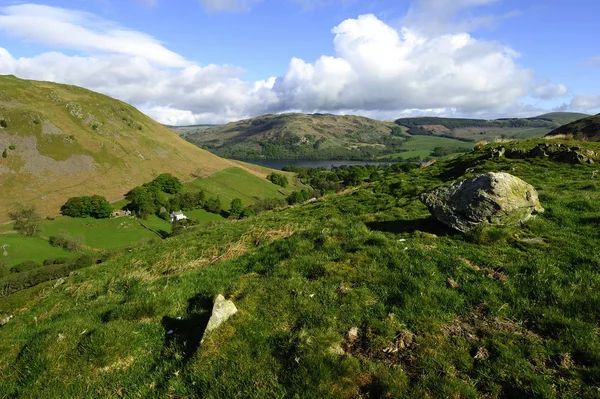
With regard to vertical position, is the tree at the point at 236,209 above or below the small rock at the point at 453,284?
below

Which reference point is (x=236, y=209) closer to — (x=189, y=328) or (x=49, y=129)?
(x=49, y=129)

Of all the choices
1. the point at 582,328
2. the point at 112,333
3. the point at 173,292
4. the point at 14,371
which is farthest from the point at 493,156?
the point at 14,371

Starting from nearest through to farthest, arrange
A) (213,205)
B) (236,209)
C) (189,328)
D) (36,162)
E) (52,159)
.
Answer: (189,328)
(36,162)
(52,159)
(236,209)
(213,205)

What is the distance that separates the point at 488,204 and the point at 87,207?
168 meters

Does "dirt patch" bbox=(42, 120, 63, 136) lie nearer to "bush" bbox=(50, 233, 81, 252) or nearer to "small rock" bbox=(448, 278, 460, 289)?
"bush" bbox=(50, 233, 81, 252)

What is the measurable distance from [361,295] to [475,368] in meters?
3.77

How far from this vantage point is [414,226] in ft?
54.4

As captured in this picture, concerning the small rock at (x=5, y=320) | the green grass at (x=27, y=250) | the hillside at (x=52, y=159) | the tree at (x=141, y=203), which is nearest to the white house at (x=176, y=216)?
the tree at (x=141, y=203)

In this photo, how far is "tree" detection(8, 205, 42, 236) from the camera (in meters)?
116

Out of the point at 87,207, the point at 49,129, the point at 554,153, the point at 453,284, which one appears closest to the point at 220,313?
the point at 453,284

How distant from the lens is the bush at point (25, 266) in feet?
292

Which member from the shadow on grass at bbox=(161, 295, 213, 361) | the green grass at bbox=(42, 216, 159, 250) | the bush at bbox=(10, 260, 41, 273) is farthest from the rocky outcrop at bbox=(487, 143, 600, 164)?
the bush at bbox=(10, 260, 41, 273)

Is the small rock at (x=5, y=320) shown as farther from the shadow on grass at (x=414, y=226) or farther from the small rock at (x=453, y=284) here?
the small rock at (x=453, y=284)

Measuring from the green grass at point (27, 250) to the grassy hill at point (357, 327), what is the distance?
380 feet
